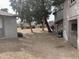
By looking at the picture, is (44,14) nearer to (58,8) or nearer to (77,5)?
(58,8)

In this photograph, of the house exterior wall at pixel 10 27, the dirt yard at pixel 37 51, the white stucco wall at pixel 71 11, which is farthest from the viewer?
the house exterior wall at pixel 10 27

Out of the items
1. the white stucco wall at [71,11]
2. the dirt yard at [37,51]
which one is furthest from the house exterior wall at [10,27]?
the white stucco wall at [71,11]

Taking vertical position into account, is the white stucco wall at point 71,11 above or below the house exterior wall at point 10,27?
above

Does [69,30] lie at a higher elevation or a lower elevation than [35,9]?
lower

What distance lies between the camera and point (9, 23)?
18.8m

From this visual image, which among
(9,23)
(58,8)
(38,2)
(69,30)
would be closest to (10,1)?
(38,2)

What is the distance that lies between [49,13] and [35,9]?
3508mm

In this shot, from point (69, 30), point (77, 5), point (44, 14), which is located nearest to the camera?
point (77, 5)

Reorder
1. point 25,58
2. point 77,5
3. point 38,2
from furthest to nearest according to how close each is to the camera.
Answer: point 38,2 → point 77,5 → point 25,58

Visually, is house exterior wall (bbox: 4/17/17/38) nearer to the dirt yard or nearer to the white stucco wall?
the dirt yard

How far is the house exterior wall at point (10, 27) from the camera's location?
60.9 feet

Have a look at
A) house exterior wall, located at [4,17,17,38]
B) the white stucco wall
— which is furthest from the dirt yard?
house exterior wall, located at [4,17,17,38]

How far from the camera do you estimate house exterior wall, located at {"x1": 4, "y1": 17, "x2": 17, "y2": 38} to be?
18.6 metres

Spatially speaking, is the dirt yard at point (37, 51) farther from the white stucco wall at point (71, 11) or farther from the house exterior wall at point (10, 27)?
the house exterior wall at point (10, 27)
